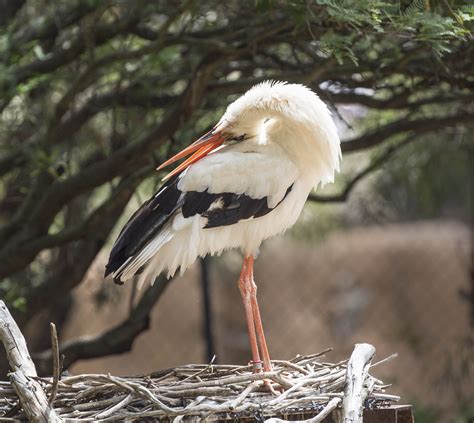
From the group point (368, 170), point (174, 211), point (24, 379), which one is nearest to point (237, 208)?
point (174, 211)

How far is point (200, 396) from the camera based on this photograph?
12.1ft

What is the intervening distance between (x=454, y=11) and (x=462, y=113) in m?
1.68

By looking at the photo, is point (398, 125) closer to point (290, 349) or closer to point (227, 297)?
point (290, 349)

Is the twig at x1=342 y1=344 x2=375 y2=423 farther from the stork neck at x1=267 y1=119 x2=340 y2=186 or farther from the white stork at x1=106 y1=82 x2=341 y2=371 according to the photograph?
the stork neck at x1=267 y1=119 x2=340 y2=186

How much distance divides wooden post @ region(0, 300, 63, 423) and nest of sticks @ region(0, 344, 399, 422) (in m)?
0.07

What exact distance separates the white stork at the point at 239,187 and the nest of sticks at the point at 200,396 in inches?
17.1

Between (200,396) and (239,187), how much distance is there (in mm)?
1103

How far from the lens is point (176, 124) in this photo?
16.9 feet

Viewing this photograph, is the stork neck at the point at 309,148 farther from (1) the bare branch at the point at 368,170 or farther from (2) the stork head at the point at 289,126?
(1) the bare branch at the point at 368,170

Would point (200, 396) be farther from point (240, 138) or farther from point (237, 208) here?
point (240, 138)

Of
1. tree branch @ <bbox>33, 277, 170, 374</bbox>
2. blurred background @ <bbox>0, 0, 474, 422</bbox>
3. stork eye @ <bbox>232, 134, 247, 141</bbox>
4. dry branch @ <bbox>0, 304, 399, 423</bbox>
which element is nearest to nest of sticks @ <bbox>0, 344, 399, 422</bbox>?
dry branch @ <bbox>0, 304, 399, 423</bbox>

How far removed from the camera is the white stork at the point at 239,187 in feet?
14.3

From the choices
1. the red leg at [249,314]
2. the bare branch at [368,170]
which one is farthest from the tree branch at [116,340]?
the bare branch at [368,170]

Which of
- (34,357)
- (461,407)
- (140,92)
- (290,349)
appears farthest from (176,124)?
(290,349)
